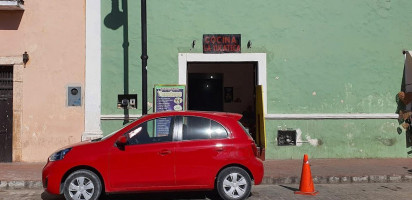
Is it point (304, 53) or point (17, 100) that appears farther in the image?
point (304, 53)

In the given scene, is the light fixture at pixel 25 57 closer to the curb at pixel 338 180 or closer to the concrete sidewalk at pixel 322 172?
the concrete sidewalk at pixel 322 172

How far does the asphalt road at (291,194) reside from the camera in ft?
24.6

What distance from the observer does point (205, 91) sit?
1631cm

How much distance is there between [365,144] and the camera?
1189 centimetres

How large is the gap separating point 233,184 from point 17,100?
749cm

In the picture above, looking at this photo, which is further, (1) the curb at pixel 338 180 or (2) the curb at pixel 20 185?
(1) the curb at pixel 338 180

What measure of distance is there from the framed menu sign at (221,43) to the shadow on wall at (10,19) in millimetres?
5250

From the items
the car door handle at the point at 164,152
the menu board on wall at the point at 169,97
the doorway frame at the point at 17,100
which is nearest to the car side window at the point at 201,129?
the car door handle at the point at 164,152

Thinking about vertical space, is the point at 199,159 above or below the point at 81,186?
above

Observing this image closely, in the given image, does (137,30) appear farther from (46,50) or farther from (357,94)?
(357,94)

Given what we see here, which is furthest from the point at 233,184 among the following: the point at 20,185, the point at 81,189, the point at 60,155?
the point at 20,185

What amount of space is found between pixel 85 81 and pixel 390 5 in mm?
9012

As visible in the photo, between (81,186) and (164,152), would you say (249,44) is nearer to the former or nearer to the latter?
(164,152)

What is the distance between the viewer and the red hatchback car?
6734mm
